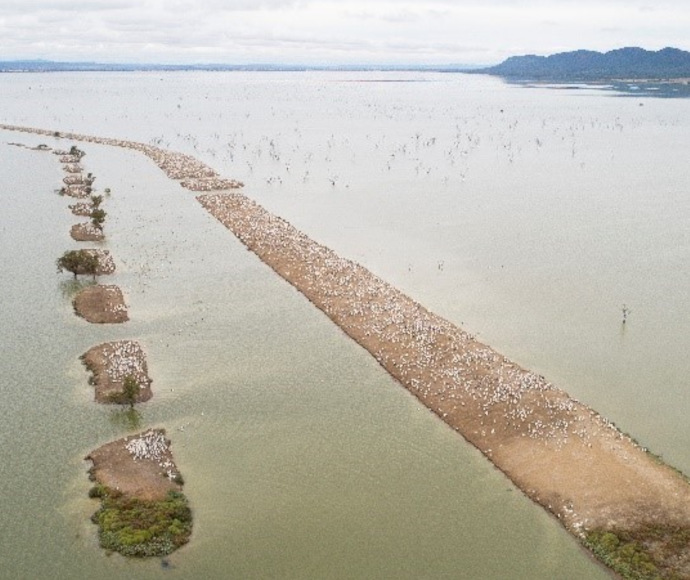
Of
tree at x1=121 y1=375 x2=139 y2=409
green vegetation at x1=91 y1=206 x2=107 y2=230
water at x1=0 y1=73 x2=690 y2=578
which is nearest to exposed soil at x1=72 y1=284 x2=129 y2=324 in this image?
water at x1=0 y1=73 x2=690 y2=578

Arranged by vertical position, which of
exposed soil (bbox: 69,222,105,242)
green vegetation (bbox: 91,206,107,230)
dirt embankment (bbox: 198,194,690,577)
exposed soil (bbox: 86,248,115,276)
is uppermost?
green vegetation (bbox: 91,206,107,230)

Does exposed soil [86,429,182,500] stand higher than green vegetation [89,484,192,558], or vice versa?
exposed soil [86,429,182,500]

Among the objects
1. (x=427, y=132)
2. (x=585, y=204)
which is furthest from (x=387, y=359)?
(x=427, y=132)

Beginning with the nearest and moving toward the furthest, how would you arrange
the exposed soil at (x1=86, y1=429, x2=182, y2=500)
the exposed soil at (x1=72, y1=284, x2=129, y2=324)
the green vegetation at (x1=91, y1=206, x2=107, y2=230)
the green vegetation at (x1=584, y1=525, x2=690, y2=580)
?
the green vegetation at (x1=584, y1=525, x2=690, y2=580)
the exposed soil at (x1=86, y1=429, x2=182, y2=500)
the exposed soil at (x1=72, y1=284, x2=129, y2=324)
the green vegetation at (x1=91, y1=206, x2=107, y2=230)

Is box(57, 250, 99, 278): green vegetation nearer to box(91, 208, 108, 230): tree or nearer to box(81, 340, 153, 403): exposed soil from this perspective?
box(81, 340, 153, 403): exposed soil

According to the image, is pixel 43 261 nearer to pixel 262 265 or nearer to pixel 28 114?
pixel 262 265

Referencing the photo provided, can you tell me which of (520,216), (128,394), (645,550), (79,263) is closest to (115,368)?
(128,394)

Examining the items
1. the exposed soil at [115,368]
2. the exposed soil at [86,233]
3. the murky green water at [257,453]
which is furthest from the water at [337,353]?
the exposed soil at [86,233]

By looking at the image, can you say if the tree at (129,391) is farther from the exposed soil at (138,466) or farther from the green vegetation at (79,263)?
the green vegetation at (79,263)

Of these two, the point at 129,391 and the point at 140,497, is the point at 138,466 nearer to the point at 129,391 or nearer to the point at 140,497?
the point at 140,497
